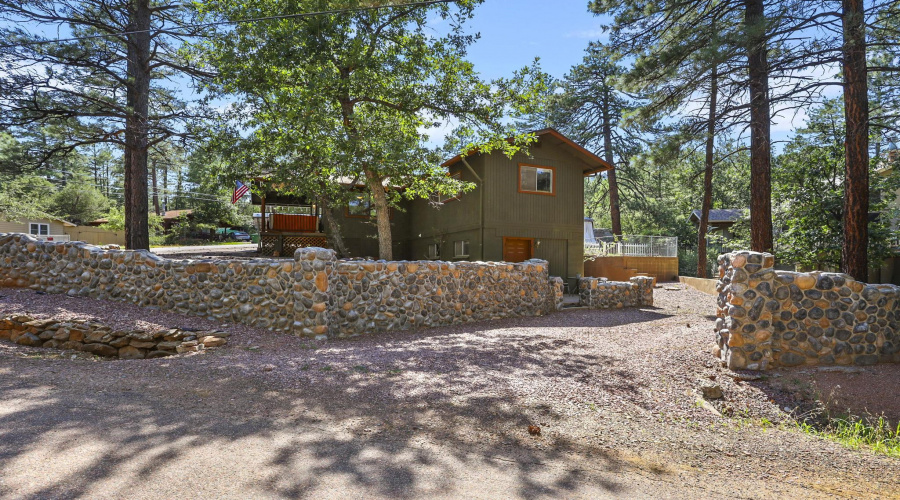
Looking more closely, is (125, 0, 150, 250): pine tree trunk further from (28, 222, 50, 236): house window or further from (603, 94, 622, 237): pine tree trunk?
(28, 222, 50, 236): house window

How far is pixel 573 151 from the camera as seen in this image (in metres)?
17.7

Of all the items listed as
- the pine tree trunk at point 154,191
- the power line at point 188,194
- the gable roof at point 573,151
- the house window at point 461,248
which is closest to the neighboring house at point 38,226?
the power line at point 188,194

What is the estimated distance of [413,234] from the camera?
22078mm

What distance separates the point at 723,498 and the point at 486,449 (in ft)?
5.55

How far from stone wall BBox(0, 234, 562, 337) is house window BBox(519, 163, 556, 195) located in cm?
642

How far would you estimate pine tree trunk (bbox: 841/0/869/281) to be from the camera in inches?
329

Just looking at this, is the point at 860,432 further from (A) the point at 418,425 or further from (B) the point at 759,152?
(B) the point at 759,152

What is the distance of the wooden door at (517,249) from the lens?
1733 cm

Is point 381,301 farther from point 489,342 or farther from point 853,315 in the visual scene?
point 853,315

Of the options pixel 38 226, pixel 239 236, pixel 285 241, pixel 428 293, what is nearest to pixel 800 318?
pixel 428 293

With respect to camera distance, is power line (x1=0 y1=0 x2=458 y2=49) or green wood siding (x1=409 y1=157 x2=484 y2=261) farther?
green wood siding (x1=409 y1=157 x2=484 y2=261)

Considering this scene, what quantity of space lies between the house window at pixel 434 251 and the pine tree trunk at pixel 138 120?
1023cm

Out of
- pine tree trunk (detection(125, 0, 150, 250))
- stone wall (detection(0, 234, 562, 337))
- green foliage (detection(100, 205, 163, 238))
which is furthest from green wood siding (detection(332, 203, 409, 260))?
green foliage (detection(100, 205, 163, 238))

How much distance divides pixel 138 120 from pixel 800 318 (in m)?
16.2
